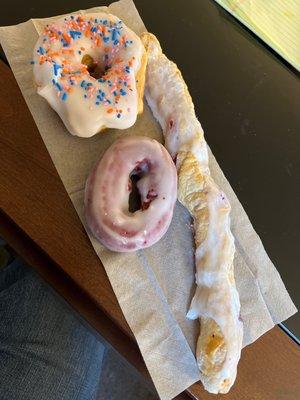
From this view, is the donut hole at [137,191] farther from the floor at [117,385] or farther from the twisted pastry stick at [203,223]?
the floor at [117,385]

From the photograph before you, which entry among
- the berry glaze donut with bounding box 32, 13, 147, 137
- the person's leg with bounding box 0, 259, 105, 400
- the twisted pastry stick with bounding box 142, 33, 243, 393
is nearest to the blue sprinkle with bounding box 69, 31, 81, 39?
the berry glaze donut with bounding box 32, 13, 147, 137

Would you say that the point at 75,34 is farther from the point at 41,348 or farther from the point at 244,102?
the point at 41,348

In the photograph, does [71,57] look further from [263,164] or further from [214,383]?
[214,383]

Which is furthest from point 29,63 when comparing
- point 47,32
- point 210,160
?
point 210,160

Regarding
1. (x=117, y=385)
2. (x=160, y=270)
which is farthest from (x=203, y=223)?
(x=117, y=385)

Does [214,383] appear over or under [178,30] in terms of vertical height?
under

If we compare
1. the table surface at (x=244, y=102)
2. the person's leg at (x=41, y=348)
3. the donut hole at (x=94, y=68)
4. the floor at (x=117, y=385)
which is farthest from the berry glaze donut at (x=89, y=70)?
the floor at (x=117, y=385)
